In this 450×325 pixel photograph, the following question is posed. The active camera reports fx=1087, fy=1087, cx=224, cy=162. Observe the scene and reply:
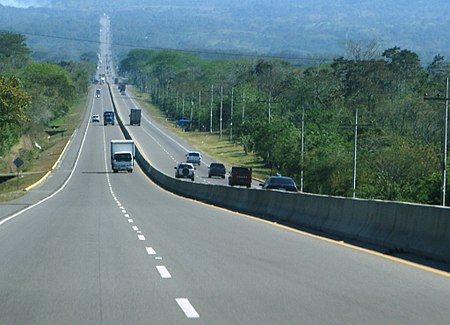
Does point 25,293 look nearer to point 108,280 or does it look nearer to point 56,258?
point 108,280

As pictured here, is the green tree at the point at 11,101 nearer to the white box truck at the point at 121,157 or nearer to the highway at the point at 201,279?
the white box truck at the point at 121,157

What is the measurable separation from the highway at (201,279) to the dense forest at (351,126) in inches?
1561

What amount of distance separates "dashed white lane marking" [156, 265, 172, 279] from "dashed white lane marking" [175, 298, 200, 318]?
2551 millimetres

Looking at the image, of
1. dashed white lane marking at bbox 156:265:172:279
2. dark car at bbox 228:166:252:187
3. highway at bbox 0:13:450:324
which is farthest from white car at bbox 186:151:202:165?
dashed white lane marking at bbox 156:265:172:279

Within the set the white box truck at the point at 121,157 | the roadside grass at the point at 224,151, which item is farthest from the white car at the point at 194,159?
the white box truck at the point at 121,157

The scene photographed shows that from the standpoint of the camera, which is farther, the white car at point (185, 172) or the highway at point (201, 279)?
the white car at point (185, 172)

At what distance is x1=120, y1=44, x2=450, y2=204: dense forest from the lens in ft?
258

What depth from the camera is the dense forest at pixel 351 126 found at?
78.5m

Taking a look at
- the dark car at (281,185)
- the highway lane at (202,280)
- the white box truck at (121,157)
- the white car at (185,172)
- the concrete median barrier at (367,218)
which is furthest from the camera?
the white box truck at (121,157)

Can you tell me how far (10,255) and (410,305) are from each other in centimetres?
885

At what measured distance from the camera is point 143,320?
12.1 meters

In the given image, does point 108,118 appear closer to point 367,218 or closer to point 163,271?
point 367,218

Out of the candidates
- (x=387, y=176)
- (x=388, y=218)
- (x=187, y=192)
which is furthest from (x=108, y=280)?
(x=387, y=176)

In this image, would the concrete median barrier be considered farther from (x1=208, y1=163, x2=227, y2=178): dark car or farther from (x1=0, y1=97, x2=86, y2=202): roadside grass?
(x1=208, y1=163, x2=227, y2=178): dark car
